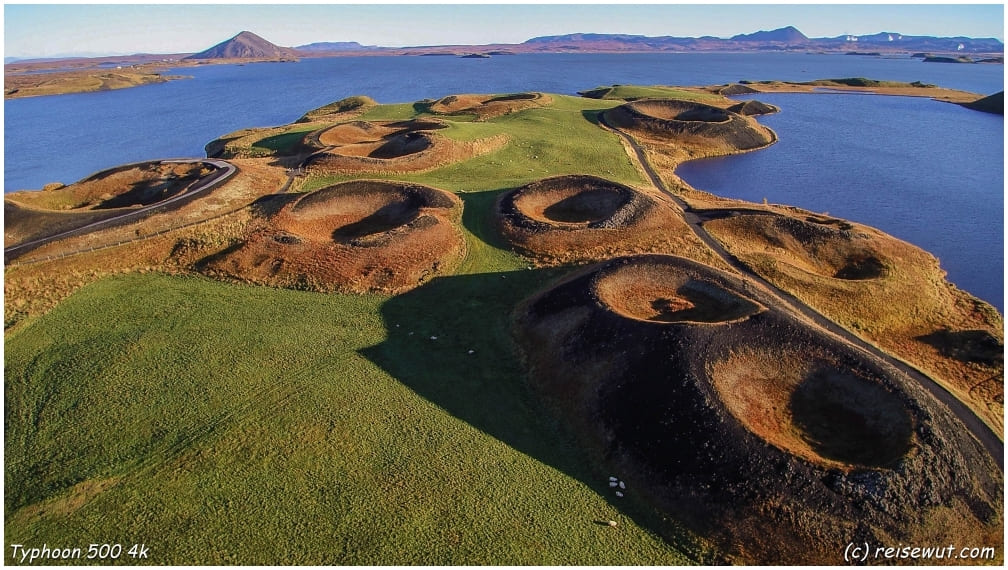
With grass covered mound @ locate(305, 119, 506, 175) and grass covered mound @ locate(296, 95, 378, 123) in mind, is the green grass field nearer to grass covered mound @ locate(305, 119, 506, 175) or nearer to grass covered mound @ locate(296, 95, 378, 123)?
grass covered mound @ locate(305, 119, 506, 175)

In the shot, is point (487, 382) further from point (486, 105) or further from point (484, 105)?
point (484, 105)

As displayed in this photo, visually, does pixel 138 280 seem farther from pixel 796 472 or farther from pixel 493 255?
pixel 796 472

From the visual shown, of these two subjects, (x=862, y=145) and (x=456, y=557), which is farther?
(x=862, y=145)

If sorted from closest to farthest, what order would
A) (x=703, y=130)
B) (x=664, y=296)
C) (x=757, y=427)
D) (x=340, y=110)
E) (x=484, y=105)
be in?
(x=757, y=427) < (x=664, y=296) < (x=703, y=130) < (x=484, y=105) < (x=340, y=110)

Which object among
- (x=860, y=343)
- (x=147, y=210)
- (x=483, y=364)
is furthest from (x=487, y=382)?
(x=147, y=210)

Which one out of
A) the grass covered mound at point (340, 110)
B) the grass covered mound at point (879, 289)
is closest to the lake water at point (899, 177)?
the grass covered mound at point (879, 289)

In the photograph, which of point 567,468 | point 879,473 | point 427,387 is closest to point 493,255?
point 427,387

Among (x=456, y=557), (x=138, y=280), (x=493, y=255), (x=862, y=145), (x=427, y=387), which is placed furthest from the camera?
(x=862, y=145)
